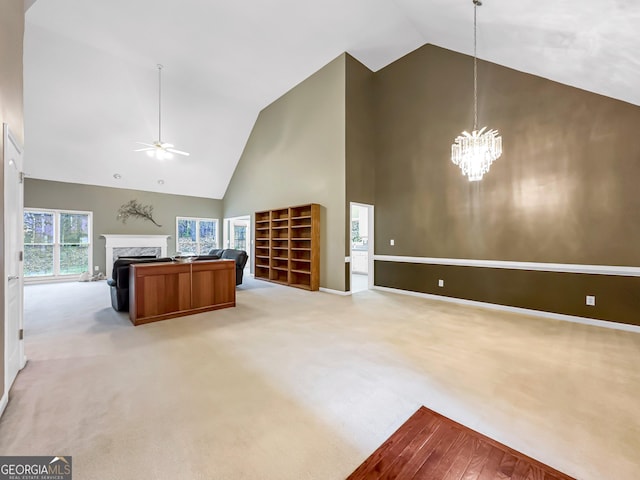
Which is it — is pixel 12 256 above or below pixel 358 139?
below

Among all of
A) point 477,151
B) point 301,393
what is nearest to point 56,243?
point 301,393

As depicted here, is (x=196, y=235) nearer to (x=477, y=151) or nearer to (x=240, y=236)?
(x=240, y=236)

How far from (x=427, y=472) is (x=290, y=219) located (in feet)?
18.7

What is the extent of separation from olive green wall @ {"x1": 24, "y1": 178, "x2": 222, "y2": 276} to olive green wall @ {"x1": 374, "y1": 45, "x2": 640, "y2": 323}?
731 cm

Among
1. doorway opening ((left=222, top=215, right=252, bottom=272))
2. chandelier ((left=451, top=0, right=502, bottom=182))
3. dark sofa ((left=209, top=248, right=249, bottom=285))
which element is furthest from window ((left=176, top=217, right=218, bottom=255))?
chandelier ((left=451, top=0, right=502, bottom=182))

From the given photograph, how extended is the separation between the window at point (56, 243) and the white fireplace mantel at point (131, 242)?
1.51ft


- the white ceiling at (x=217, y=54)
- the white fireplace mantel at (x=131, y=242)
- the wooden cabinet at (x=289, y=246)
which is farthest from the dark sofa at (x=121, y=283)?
the white fireplace mantel at (x=131, y=242)

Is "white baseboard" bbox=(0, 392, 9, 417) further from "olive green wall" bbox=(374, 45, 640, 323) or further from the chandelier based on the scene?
"olive green wall" bbox=(374, 45, 640, 323)

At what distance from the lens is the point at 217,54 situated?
18.3 ft

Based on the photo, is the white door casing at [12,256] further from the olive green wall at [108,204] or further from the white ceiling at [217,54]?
the olive green wall at [108,204]

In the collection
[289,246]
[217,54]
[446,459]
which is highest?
[217,54]

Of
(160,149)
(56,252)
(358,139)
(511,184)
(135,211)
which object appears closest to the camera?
(511,184)

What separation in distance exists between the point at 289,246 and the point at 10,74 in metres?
5.15

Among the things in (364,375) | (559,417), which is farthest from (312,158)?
(559,417)
